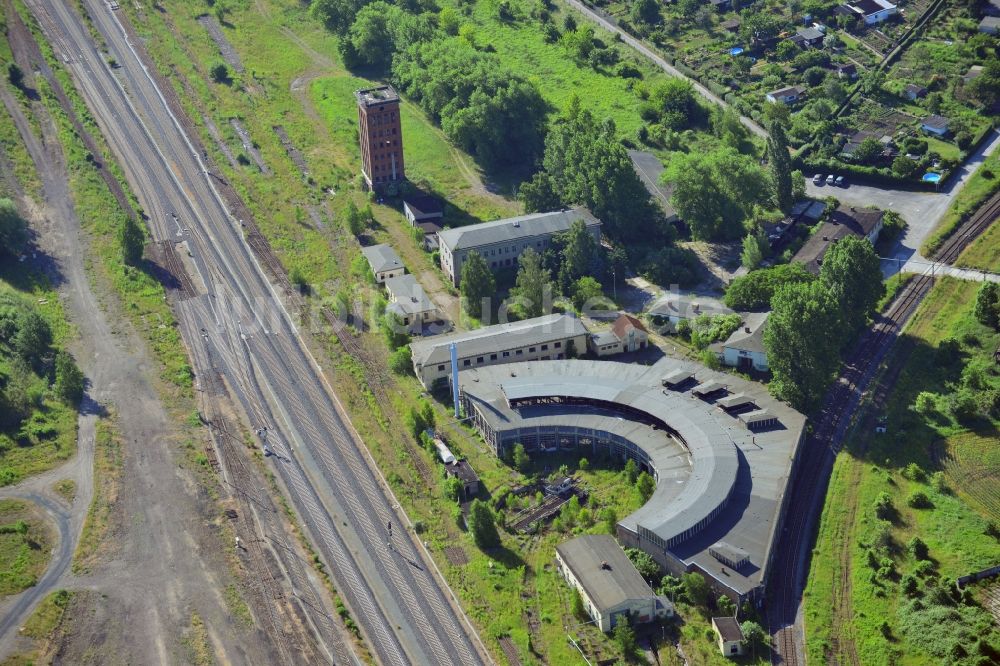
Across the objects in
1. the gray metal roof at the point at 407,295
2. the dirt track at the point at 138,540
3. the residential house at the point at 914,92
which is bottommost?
the dirt track at the point at 138,540

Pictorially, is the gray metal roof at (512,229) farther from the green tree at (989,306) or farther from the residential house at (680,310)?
the green tree at (989,306)

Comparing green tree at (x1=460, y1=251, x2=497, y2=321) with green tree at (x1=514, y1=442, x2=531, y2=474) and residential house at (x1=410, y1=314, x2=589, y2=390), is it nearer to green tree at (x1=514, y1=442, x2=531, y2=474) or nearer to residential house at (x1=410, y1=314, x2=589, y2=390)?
residential house at (x1=410, y1=314, x2=589, y2=390)

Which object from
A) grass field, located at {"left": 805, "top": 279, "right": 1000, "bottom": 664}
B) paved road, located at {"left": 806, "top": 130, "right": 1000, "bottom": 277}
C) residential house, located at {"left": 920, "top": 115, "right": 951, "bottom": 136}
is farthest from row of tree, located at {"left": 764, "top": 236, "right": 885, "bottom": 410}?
residential house, located at {"left": 920, "top": 115, "right": 951, "bottom": 136}

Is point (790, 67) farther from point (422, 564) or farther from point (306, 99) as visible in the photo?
point (422, 564)

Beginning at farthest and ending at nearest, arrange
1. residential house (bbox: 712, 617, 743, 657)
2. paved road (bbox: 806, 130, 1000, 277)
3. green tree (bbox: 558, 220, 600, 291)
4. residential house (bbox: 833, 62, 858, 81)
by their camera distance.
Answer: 1. residential house (bbox: 833, 62, 858, 81)
2. paved road (bbox: 806, 130, 1000, 277)
3. green tree (bbox: 558, 220, 600, 291)
4. residential house (bbox: 712, 617, 743, 657)

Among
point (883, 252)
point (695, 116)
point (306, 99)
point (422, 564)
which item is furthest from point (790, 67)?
point (422, 564)

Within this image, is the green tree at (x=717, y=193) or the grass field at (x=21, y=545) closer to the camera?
the grass field at (x=21, y=545)

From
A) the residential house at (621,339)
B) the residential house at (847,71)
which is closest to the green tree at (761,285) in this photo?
the residential house at (621,339)
